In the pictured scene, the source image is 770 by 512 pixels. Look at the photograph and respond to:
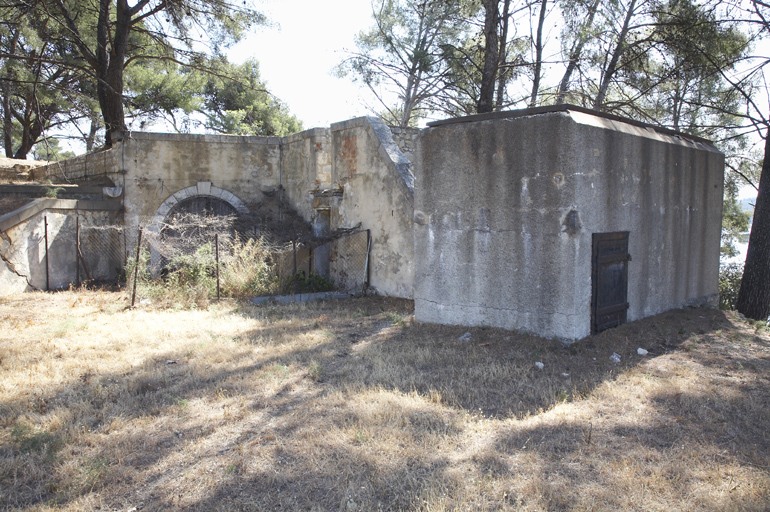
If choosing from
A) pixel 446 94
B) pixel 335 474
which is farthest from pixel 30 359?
pixel 446 94

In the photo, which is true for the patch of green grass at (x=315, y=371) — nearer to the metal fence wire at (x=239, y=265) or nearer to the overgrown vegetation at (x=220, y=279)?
the overgrown vegetation at (x=220, y=279)

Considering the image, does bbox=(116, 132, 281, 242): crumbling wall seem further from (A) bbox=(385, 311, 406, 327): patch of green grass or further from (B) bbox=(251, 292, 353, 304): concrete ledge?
(A) bbox=(385, 311, 406, 327): patch of green grass

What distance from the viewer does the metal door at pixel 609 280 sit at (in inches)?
215

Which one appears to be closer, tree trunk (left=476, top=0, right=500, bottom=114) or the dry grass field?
the dry grass field

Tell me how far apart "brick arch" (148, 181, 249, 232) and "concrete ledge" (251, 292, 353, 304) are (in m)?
3.74

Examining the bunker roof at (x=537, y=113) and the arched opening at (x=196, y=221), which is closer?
the bunker roof at (x=537, y=113)

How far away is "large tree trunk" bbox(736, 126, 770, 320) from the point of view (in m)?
8.52

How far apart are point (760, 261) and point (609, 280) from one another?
491 centimetres

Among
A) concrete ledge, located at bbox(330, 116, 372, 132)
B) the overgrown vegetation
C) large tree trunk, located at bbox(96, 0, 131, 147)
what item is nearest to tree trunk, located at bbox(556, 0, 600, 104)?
concrete ledge, located at bbox(330, 116, 372, 132)

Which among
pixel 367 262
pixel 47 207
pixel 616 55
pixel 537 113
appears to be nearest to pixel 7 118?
pixel 47 207

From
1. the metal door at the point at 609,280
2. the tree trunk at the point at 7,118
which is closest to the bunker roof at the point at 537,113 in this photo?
the metal door at the point at 609,280

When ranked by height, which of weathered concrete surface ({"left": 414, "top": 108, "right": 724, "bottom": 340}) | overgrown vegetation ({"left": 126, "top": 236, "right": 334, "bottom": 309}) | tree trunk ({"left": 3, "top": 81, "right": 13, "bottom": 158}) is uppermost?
tree trunk ({"left": 3, "top": 81, "right": 13, "bottom": 158})

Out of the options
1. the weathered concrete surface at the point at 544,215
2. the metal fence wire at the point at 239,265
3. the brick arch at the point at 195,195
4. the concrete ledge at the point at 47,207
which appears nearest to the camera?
the weathered concrete surface at the point at 544,215

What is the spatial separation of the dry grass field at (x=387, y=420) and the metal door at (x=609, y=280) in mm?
214
